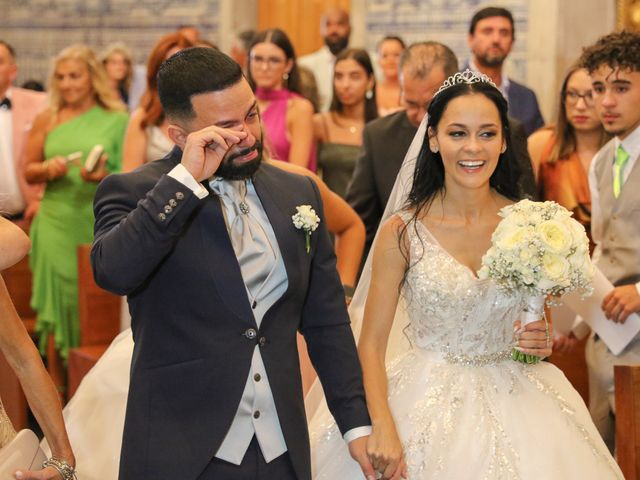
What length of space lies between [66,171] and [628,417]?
15.4ft

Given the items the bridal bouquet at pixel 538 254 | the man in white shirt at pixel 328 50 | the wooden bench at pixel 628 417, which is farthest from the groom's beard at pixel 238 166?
the man in white shirt at pixel 328 50

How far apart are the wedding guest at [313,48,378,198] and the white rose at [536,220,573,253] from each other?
10.8 feet

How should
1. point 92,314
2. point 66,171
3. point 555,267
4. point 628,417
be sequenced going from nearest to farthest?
point 555,267
point 628,417
point 92,314
point 66,171

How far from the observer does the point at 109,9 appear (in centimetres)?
1198

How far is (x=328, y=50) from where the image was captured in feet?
31.2

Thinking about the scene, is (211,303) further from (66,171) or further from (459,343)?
(66,171)

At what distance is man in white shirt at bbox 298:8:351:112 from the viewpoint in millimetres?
9219

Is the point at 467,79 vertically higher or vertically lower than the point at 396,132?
higher

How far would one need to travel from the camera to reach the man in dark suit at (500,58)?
6918mm

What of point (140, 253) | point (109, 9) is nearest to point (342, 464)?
point (140, 253)

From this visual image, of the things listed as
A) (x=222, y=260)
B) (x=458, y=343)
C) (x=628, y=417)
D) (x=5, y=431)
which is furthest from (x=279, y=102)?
(x=5, y=431)

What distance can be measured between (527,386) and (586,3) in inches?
255

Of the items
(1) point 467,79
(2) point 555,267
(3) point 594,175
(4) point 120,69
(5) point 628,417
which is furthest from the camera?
(4) point 120,69

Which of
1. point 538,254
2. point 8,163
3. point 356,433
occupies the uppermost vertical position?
point 538,254
